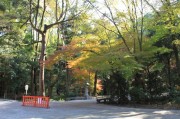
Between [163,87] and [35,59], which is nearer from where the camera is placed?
[163,87]

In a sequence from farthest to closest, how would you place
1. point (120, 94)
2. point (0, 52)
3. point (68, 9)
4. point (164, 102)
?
point (0, 52) → point (68, 9) → point (120, 94) → point (164, 102)

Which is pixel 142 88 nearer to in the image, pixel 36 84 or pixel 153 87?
pixel 153 87

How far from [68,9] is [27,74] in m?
10.0

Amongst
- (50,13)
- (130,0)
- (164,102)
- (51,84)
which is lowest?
(164,102)

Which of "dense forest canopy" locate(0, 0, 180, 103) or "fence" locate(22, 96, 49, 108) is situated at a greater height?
"dense forest canopy" locate(0, 0, 180, 103)

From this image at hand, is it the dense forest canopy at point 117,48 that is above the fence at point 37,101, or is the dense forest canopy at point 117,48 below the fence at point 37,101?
above

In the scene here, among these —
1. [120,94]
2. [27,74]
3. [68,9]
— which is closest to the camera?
[120,94]

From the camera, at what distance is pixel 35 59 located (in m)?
30.5

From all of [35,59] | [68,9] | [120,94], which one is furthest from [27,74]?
[120,94]

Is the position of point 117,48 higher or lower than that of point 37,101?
higher

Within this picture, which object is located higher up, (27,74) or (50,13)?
(50,13)

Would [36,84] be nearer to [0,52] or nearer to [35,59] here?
[35,59]

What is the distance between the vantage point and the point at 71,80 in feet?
111

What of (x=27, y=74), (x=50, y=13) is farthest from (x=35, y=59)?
(x=50, y=13)
